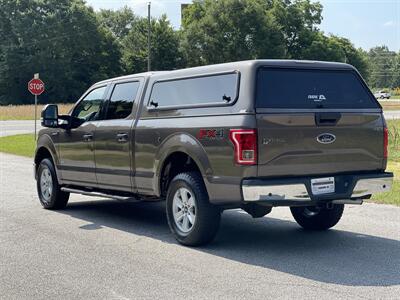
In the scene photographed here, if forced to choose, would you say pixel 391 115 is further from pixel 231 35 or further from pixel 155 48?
pixel 155 48

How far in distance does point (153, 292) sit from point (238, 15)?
75.7 metres

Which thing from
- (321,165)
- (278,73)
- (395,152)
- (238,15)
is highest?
(238,15)

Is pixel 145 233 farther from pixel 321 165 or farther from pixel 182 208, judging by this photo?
pixel 321 165

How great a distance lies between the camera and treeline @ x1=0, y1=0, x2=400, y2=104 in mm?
78438

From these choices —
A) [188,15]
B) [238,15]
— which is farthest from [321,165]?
[188,15]

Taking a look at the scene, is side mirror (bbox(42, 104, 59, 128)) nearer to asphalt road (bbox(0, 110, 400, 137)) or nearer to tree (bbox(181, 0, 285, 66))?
asphalt road (bbox(0, 110, 400, 137))

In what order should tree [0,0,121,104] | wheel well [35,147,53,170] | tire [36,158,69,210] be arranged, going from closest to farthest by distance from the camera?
tire [36,158,69,210] < wheel well [35,147,53,170] < tree [0,0,121,104]

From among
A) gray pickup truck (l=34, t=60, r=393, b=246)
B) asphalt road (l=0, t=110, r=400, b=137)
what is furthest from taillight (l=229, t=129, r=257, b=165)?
asphalt road (l=0, t=110, r=400, b=137)

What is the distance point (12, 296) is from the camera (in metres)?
5.14

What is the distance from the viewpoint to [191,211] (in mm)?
6934

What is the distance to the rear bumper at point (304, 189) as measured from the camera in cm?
→ 612

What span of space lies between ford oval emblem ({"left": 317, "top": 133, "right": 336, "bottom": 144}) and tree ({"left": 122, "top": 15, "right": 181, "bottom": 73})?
73.7m

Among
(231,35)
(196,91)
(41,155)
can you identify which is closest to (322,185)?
(196,91)

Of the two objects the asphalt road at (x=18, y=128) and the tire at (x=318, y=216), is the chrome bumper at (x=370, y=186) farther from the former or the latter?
the asphalt road at (x=18, y=128)
